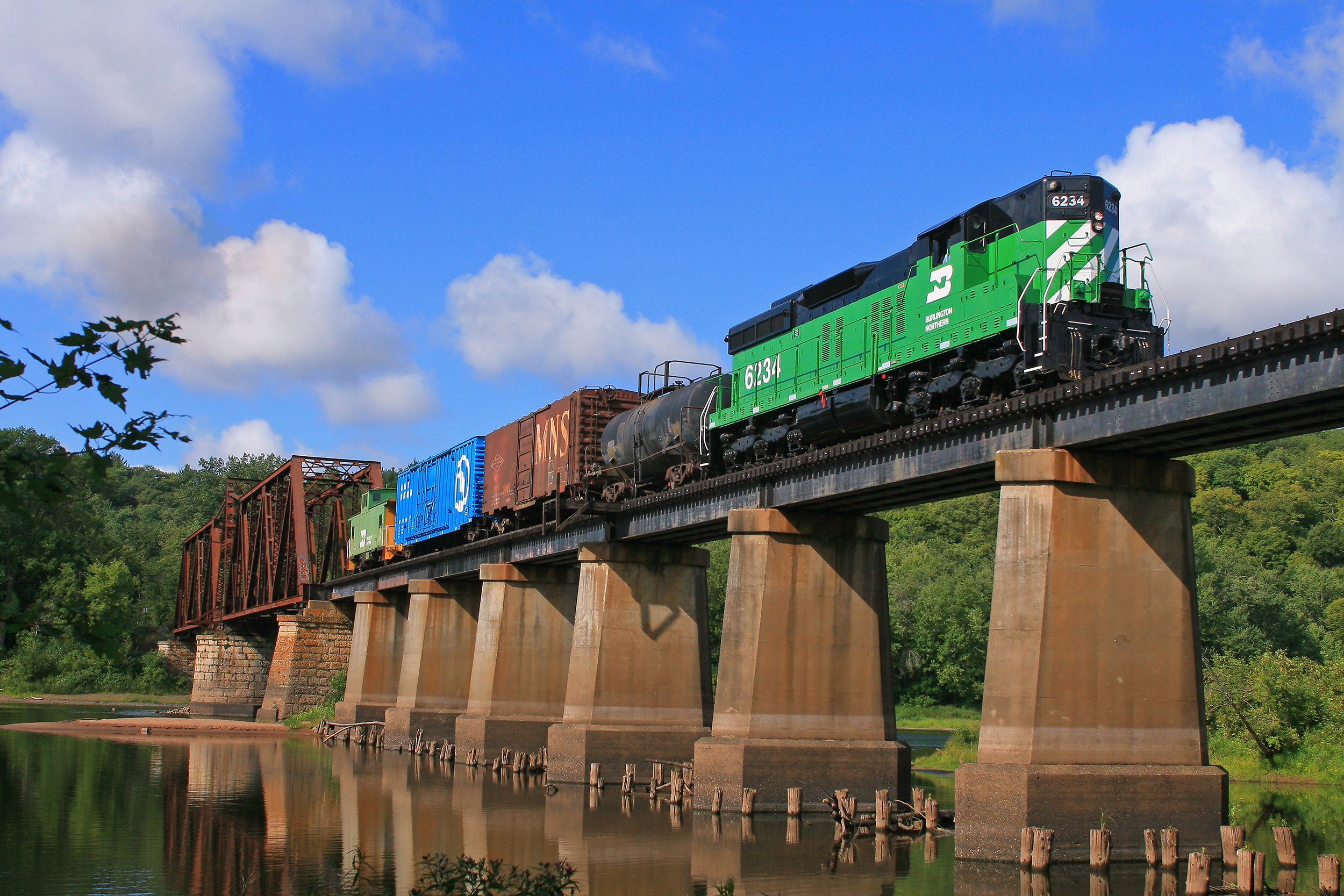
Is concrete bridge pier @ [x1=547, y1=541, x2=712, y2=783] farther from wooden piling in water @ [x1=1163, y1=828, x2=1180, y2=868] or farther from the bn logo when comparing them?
wooden piling in water @ [x1=1163, y1=828, x2=1180, y2=868]

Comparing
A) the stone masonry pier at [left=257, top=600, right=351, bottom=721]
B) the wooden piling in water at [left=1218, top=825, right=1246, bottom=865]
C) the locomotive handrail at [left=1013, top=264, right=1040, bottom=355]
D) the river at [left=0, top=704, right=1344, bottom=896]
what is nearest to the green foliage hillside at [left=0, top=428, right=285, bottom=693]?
the stone masonry pier at [left=257, top=600, right=351, bottom=721]

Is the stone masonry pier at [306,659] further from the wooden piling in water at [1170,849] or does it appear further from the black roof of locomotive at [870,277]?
the wooden piling in water at [1170,849]

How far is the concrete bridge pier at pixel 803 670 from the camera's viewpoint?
2703cm

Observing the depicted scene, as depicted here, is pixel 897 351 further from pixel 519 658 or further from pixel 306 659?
pixel 306 659

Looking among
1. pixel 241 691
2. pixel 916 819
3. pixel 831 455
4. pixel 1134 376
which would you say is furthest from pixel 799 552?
pixel 241 691

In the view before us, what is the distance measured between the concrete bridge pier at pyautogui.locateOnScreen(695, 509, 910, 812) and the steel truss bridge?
0.85 m

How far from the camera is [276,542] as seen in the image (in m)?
74.1

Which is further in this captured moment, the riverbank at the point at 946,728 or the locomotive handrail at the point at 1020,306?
the riverbank at the point at 946,728

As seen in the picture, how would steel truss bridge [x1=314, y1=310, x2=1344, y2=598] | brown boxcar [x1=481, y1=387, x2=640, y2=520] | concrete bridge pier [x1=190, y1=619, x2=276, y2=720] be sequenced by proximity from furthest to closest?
concrete bridge pier [x1=190, y1=619, x2=276, y2=720]
brown boxcar [x1=481, y1=387, x2=640, y2=520]
steel truss bridge [x1=314, y1=310, x2=1344, y2=598]

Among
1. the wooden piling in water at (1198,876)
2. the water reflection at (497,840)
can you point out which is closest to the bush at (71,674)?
the water reflection at (497,840)

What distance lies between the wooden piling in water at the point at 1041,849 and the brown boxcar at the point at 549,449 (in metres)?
20.8

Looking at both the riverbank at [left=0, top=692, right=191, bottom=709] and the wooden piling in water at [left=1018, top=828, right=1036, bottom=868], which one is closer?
the wooden piling in water at [left=1018, top=828, right=1036, bottom=868]

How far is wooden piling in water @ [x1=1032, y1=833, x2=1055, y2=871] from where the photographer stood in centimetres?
1870

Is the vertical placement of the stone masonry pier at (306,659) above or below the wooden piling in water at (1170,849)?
above
